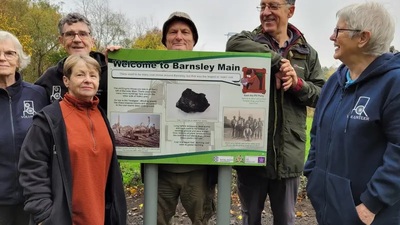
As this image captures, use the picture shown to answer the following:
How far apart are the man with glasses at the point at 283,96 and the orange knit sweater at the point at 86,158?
4.81ft

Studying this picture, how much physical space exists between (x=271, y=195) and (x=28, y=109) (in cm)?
245

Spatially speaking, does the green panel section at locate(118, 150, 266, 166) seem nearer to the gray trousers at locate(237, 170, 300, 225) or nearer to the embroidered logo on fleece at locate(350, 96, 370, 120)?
the gray trousers at locate(237, 170, 300, 225)

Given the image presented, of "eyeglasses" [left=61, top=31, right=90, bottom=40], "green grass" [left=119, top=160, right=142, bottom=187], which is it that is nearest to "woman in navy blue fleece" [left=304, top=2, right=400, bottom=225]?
"eyeglasses" [left=61, top=31, right=90, bottom=40]

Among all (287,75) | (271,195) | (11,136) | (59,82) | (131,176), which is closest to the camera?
(11,136)

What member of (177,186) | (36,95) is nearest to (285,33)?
(177,186)

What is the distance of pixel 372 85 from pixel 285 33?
Answer: 1.35 meters

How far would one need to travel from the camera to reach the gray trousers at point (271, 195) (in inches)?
148

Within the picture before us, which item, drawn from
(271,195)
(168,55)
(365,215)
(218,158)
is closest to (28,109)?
(168,55)

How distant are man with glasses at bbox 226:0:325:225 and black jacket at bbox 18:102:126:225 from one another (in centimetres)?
177

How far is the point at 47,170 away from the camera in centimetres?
288

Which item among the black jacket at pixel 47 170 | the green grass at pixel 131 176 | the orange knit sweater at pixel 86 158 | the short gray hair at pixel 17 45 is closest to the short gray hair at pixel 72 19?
the short gray hair at pixel 17 45

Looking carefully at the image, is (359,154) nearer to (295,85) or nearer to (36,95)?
(295,85)

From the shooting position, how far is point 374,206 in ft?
8.21

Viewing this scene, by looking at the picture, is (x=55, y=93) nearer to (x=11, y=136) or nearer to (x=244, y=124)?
(x=11, y=136)
